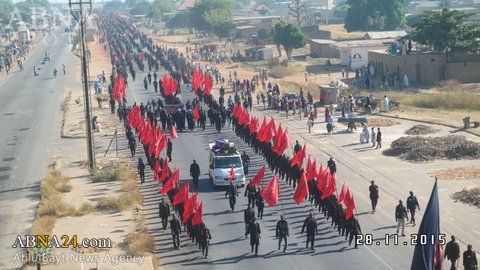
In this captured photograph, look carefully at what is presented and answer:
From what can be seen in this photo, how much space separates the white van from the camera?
30.4 meters

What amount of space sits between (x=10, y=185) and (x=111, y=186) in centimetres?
465

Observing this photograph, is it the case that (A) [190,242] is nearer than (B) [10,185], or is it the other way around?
(A) [190,242]

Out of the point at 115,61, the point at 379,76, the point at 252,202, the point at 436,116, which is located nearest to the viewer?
the point at 252,202

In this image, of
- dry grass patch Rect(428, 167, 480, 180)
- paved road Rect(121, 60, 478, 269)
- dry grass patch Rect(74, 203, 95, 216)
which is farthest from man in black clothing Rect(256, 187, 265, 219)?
dry grass patch Rect(428, 167, 480, 180)

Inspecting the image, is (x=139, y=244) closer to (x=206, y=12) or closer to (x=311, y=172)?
(x=311, y=172)

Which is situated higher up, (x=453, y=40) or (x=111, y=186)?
(x=453, y=40)

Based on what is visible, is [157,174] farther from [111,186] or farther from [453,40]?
[453,40]

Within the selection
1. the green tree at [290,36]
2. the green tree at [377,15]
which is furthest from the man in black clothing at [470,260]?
the green tree at [377,15]

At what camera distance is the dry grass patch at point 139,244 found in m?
23.3

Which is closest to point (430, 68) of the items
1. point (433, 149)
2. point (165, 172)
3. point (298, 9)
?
point (433, 149)

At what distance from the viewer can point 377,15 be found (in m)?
112

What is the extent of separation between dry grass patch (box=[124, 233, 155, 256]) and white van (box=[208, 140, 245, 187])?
6179 millimetres

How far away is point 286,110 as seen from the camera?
4797cm

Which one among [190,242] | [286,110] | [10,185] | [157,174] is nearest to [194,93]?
[286,110]
